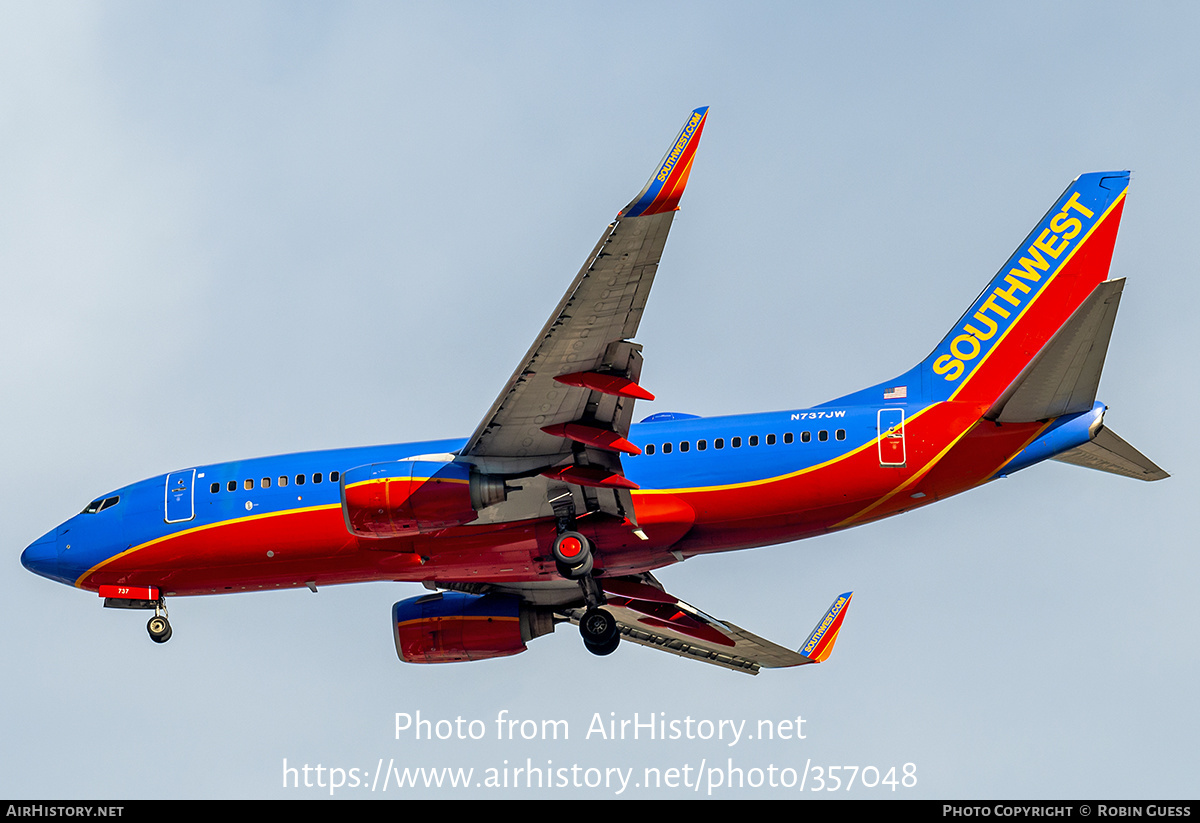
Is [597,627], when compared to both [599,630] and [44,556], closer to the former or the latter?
[599,630]

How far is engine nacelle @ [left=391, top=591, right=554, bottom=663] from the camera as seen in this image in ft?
111

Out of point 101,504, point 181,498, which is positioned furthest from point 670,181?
point 101,504

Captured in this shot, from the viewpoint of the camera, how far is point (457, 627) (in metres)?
33.7

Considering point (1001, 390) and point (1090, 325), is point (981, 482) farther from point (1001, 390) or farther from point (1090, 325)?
point (1090, 325)

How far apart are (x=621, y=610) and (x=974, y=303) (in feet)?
37.4

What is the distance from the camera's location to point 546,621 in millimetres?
34656

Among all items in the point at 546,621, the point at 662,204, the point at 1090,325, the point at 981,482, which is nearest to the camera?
the point at 662,204

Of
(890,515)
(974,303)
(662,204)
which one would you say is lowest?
(890,515)

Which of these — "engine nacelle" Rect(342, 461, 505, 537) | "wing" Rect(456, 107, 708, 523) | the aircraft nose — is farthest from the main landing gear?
the aircraft nose

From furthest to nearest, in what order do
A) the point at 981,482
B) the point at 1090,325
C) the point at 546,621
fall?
the point at 546,621, the point at 981,482, the point at 1090,325

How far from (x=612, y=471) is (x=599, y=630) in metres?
4.22

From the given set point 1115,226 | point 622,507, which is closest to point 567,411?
point 622,507

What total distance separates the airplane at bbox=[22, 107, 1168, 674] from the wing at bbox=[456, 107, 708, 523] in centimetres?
4

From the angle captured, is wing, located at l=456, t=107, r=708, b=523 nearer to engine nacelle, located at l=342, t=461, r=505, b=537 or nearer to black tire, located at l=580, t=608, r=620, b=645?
engine nacelle, located at l=342, t=461, r=505, b=537
